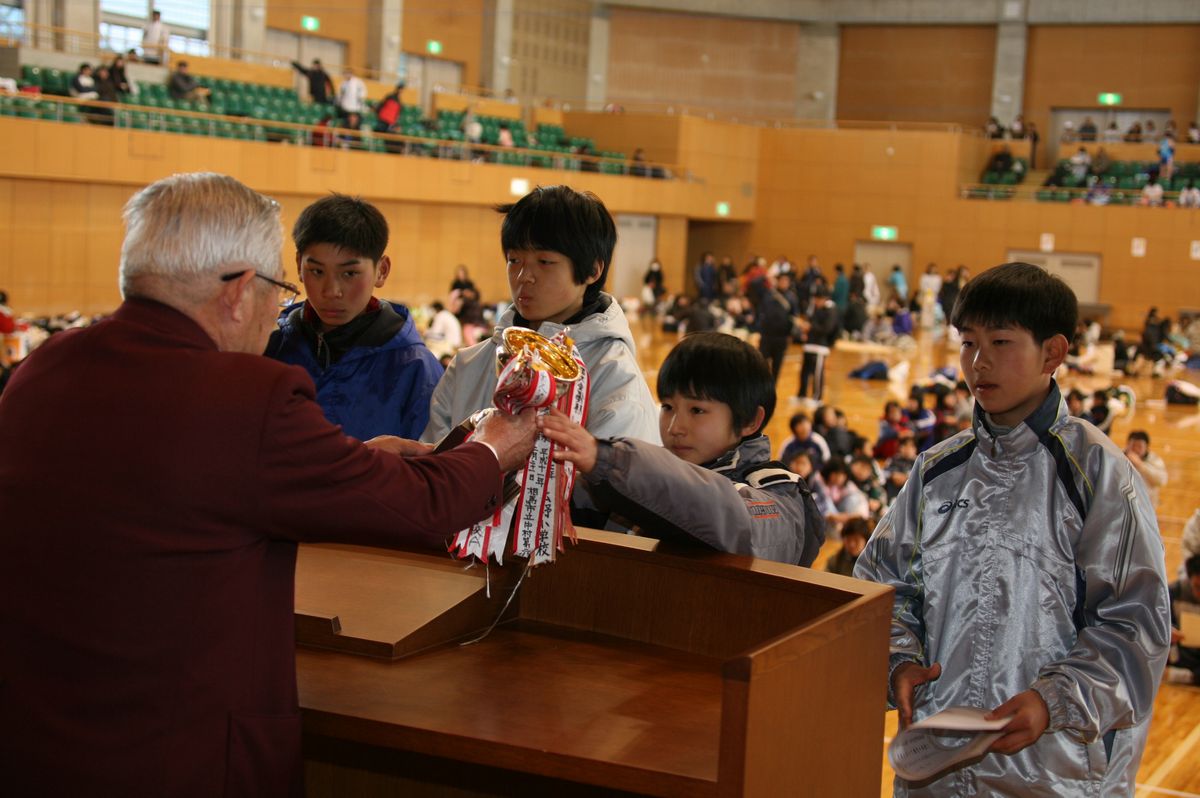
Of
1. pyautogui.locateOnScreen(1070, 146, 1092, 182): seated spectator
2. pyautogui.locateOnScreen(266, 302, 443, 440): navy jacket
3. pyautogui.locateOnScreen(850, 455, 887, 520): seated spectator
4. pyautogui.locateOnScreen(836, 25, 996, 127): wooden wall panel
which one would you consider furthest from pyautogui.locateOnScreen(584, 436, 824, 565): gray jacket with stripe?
pyautogui.locateOnScreen(836, 25, 996, 127): wooden wall panel

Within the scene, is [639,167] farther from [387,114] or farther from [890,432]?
[890,432]

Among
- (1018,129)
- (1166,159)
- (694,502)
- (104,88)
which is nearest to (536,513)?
(694,502)

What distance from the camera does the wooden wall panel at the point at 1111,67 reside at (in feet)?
85.1

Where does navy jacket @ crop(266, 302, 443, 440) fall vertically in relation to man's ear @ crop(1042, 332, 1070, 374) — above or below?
below

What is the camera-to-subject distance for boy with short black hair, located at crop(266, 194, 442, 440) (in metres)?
2.89

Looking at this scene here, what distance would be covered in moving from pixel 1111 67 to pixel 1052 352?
1080 inches

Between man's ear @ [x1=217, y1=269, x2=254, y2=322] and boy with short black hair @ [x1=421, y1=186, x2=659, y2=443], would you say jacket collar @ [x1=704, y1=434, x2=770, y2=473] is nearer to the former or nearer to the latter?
boy with short black hair @ [x1=421, y1=186, x2=659, y2=443]

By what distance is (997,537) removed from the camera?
2059 mm

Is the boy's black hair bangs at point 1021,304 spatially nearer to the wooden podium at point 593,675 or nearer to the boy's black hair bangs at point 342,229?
the wooden podium at point 593,675

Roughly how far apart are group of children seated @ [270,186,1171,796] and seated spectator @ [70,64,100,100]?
14.3 m

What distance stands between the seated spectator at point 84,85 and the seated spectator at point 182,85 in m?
1.60

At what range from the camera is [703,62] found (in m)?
29.1

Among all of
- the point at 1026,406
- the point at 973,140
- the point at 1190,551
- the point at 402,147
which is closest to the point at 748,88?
the point at 973,140

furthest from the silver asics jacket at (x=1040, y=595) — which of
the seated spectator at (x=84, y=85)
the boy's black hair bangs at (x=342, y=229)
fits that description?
the seated spectator at (x=84, y=85)
